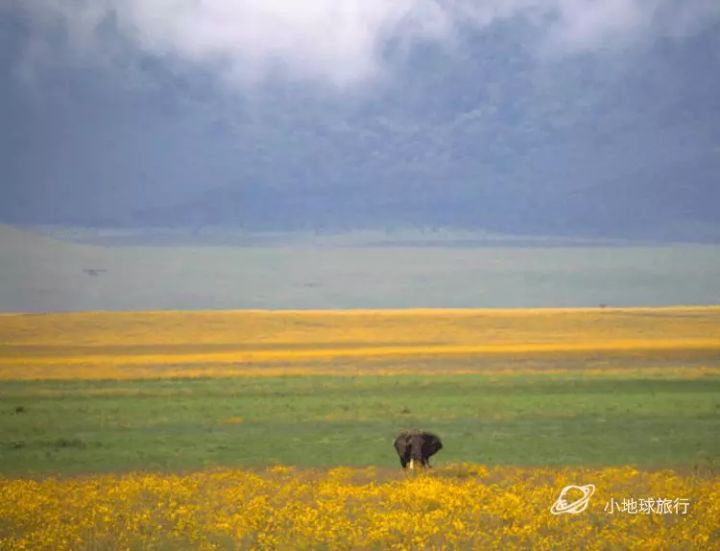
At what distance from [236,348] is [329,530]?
62978mm

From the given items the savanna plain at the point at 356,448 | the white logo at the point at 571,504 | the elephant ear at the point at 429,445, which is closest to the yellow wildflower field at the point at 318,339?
the savanna plain at the point at 356,448

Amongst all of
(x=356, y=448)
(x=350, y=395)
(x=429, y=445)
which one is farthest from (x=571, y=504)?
(x=350, y=395)

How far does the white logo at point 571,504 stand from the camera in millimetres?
16484

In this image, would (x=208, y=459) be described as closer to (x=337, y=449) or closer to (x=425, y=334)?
(x=337, y=449)

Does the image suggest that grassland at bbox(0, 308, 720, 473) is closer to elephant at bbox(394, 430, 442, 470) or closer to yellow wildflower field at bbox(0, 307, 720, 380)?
yellow wildflower field at bbox(0, 307, 720, 380)

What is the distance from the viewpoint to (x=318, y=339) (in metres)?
88.3

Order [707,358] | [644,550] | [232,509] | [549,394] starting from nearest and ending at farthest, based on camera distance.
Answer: [644,550] → [232,509] → [549,394] → [707,358]

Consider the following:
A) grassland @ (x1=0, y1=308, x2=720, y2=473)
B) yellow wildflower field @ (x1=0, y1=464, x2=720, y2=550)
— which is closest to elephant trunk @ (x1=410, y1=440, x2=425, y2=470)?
yellow wildflower field @ (x1=0, y1=464, x2=720, y2=550)

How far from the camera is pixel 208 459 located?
1011 inches

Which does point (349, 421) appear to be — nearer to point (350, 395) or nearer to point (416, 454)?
point (350, 395)

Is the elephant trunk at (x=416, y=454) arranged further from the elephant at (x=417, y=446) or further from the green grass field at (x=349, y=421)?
the green grass field at (x=349, y=421)

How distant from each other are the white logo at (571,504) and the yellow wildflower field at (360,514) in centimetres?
11

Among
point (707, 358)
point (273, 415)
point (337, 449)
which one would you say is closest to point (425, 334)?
point (707, 358)

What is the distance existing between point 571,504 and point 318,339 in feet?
235
